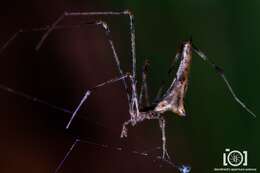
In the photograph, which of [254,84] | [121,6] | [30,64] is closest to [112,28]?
[121,6]

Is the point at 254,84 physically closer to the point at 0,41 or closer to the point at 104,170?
the point at 104,170

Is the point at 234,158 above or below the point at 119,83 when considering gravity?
below

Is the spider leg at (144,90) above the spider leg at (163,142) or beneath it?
above

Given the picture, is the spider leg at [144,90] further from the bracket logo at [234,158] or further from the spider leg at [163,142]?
the bracket logo at [234,158]

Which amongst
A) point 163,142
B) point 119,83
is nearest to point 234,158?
point 163,142

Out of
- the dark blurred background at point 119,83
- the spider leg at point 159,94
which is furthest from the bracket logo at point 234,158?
the spider leg at point 159,94

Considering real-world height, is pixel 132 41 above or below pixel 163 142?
above

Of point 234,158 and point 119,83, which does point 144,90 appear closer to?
point 119,83

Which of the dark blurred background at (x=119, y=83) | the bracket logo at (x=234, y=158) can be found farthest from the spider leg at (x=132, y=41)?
the bracket logo at (x=234, y=158)
